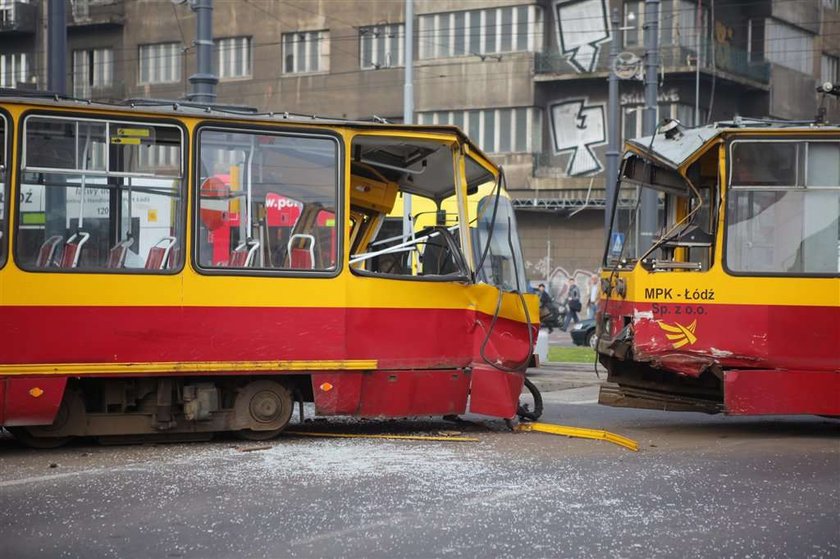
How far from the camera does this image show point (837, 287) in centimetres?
1189

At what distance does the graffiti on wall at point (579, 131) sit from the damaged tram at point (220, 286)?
107 feet

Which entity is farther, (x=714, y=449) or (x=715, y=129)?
(x=715, y=129)

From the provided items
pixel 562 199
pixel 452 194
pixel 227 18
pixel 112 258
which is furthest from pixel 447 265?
pixel 227 18

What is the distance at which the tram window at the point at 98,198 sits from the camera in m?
10.6

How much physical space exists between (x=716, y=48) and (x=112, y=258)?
35.4 m

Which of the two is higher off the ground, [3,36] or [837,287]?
[3,36]

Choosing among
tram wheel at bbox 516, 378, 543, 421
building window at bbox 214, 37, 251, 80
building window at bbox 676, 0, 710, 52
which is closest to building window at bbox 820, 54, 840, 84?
building window at bbox 676, 0, 710, 52

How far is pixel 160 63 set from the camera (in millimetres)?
50188

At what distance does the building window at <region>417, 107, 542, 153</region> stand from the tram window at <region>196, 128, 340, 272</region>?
3357 centimetres


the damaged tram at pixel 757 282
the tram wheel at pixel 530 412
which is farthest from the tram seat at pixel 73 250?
the damaged tram at pixel 757 282

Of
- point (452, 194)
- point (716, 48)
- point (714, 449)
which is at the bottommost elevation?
point (714, 449)

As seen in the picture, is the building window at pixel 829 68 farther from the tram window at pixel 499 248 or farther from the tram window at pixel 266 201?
the tram window at pixel 266 201

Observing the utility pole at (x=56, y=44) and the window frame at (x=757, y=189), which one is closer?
the window frame at (x=757, y=189)

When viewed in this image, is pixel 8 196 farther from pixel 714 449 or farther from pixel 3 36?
pixel 3 36
